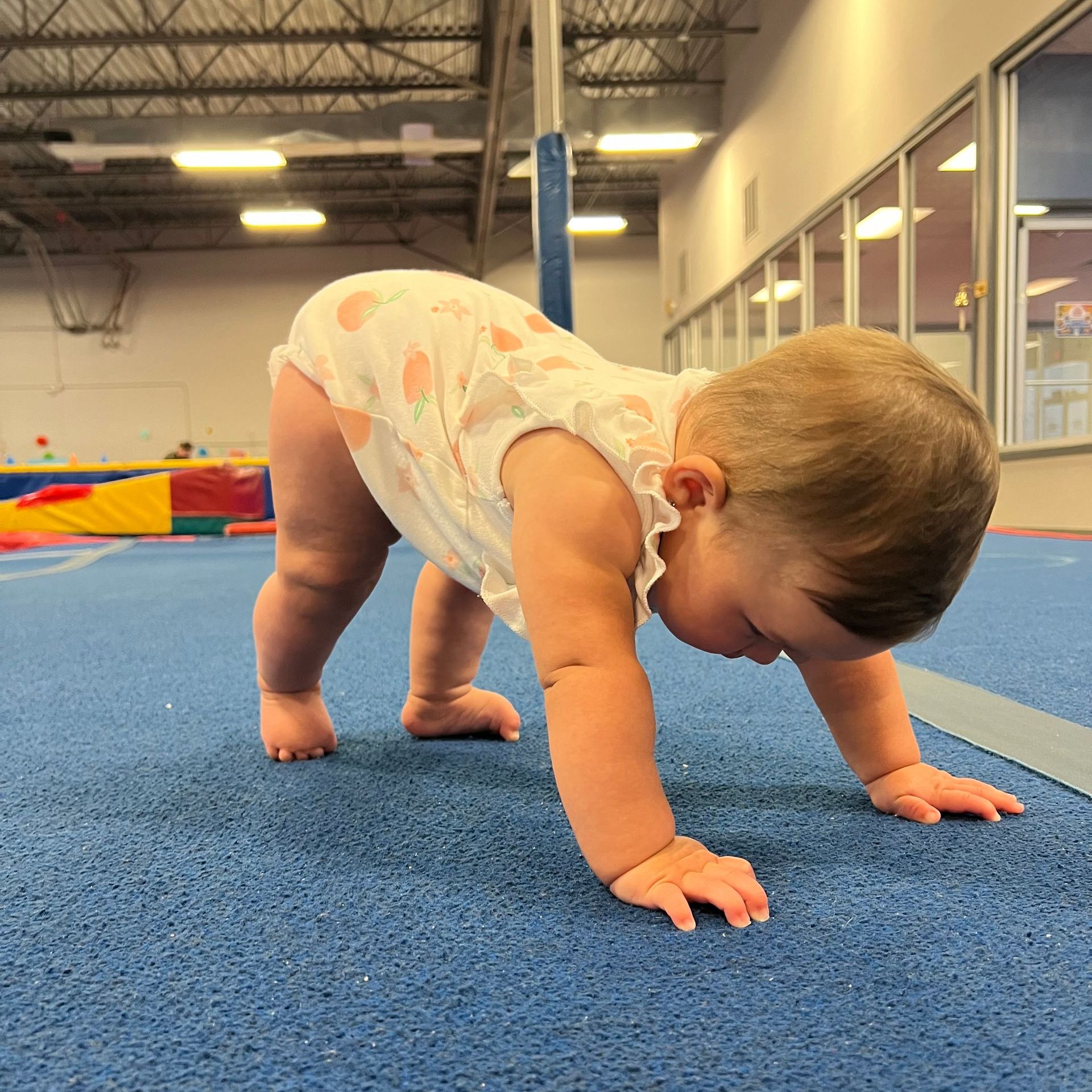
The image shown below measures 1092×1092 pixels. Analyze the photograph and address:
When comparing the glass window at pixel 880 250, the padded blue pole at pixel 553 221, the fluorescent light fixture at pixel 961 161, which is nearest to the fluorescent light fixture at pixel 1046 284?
the fluorescent light fixture at pixel 961 161

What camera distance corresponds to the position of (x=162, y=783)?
2.78ft

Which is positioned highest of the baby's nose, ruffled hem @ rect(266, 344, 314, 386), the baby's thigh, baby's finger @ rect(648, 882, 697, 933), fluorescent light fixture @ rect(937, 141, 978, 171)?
fluorescent light fixture @ rect(937, 141, 978, 171)

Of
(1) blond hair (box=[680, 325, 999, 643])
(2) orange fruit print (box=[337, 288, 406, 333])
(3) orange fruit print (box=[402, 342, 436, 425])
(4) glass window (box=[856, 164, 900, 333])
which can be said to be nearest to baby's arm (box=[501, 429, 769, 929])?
(1) blond hair (box=[680, 325, 999, 643])

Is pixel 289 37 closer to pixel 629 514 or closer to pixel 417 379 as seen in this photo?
pixel 417 379

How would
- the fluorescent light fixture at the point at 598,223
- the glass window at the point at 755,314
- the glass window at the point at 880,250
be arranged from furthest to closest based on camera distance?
the fluorescent light fixture at the point at 598,223 → the glass window at the point at 755,314 → the glass window at the point at 880,250

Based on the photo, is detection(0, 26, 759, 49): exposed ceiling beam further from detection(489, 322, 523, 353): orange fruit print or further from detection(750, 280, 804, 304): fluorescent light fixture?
detection(489, 322, 523, 353): orange fruit print

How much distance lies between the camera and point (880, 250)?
5605 millimetres

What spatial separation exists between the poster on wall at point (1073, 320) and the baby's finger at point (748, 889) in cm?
443

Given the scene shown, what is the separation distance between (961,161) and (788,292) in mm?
1916

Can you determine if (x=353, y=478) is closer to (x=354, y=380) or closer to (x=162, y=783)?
(x=354, y=380)

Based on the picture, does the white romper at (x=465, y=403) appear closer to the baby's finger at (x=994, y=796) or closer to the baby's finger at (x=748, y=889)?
the baby's finger at (x=748, y=889)

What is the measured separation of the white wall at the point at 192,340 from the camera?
10.6 m

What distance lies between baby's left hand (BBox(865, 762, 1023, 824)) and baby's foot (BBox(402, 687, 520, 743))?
41cm

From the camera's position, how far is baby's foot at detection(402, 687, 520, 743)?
101cm
